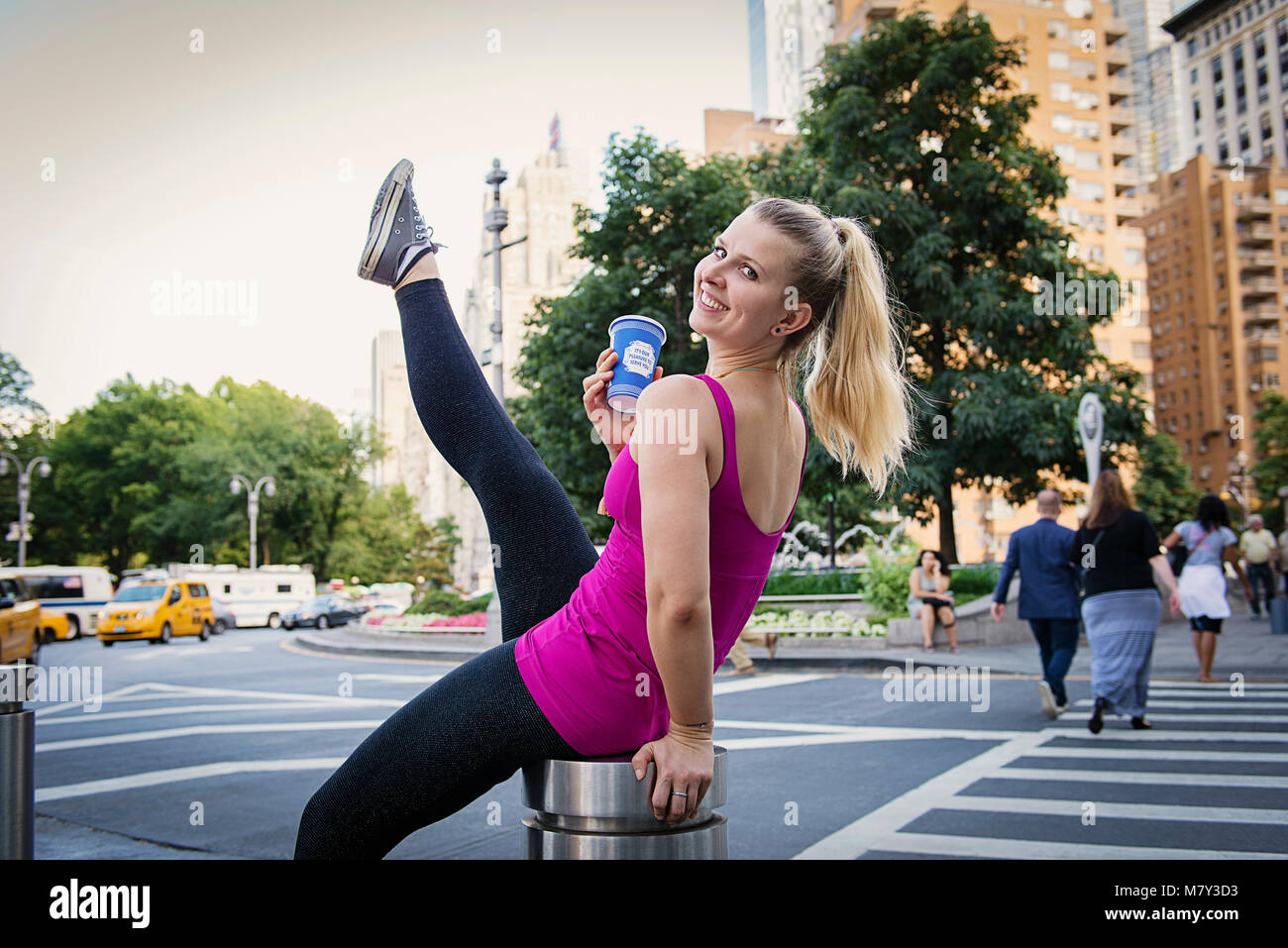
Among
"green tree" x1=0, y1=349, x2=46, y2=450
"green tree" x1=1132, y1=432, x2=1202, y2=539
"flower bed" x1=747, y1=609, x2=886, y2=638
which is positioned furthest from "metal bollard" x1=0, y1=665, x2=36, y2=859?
"green tree" x1=1132, y1=432, x2=1202, y2=539

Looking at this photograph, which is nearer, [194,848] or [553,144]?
[194,848]

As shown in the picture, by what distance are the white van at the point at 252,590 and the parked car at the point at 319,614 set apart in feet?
6.70

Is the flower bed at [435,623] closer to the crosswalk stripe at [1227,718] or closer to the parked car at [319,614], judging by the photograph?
the parked car at [319,614]

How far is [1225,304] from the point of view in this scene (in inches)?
3221

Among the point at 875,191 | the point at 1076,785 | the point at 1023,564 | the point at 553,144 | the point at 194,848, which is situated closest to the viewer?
the point at 194,848

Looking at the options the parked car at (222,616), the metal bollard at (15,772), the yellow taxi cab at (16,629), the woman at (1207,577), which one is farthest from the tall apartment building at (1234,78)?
the metal bollard at (15,772)

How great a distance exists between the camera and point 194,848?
4992 millimetres

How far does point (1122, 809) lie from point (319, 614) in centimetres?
3701

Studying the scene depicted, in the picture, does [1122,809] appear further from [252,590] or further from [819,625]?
[252,590]

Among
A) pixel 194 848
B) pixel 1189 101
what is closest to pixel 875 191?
pixel 194 848
